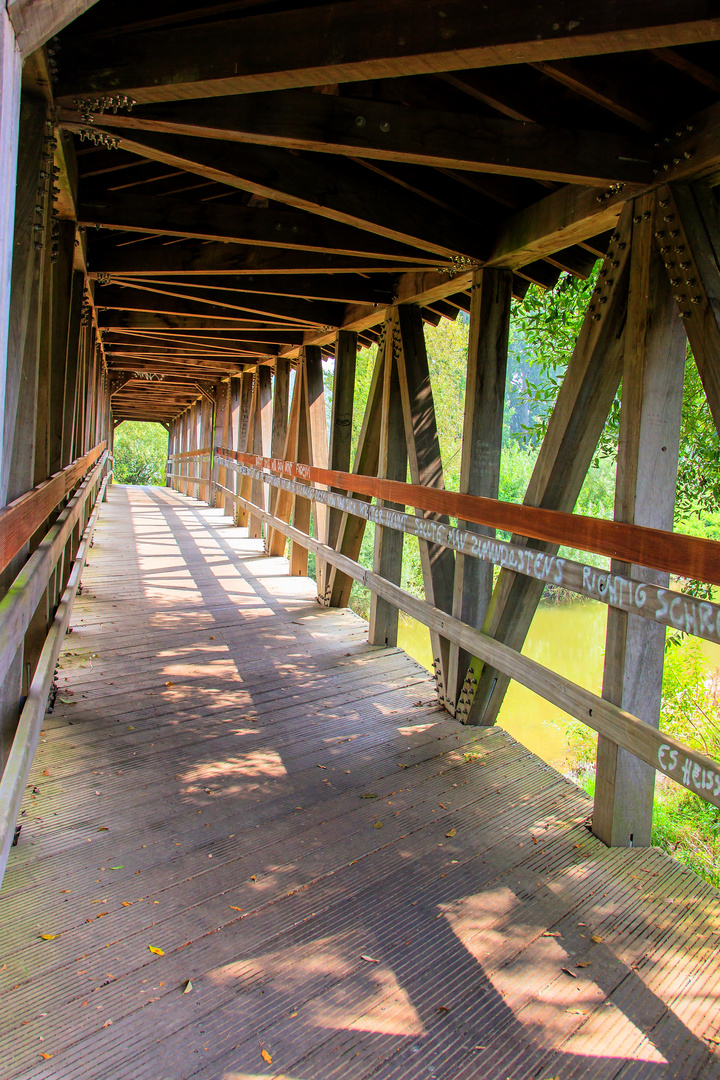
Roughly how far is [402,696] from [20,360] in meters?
2.77

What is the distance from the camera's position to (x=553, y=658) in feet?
61.8

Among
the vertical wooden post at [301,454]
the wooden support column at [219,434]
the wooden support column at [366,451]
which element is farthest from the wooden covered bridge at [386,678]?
the wooden support column at [219,434]

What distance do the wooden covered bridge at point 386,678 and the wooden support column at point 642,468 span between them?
0.01 meters

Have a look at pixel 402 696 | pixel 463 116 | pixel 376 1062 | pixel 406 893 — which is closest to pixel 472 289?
pixel 463 116

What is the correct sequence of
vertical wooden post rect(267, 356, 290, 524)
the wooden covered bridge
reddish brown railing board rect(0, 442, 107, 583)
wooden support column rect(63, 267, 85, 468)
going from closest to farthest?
reddish brown railing board rect(0, 442, 107, 583) → the wooden covered bridge → wooden support column rect(63, 267, 85, 468) → vertical wooden post rect(267, 356, 290, 524)

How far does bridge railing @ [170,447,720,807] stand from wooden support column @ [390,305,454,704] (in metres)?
0.20

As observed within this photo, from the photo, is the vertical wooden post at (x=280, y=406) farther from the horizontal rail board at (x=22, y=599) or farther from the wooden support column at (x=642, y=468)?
the wooden support column at (x=642, y=468)

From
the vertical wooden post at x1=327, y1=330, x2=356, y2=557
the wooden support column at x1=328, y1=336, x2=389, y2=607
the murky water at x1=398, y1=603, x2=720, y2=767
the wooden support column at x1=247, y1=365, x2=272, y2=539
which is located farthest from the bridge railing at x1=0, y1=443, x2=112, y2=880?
the murky water at x1=398, y1=603, x2=720, y2=767

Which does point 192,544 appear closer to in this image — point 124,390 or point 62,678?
point 62,678

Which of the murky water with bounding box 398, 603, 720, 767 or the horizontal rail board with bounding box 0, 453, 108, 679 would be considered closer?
the horizontal rail board with bounding box 0, 453, 108, 679

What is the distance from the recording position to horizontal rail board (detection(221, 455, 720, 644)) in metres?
1.96

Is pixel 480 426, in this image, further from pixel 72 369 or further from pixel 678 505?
pixel 72 369

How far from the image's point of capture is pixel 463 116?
2.47 meters

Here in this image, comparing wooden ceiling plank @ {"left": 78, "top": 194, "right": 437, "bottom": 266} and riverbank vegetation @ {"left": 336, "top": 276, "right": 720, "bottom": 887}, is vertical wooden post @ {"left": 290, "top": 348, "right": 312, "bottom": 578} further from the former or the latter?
wooden ceiling plank @ {"left": 78, "top": 194, "right": 437, "bottom": 266}
